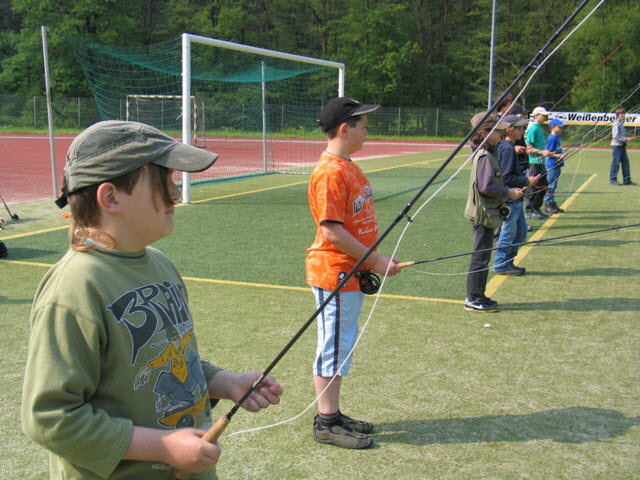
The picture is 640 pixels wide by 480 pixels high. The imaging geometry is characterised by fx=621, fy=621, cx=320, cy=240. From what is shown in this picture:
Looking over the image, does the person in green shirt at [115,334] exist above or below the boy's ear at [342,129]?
below

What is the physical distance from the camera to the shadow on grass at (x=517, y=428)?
3582mm

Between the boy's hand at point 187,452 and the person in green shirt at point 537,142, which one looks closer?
the boy's hand at point 187,452

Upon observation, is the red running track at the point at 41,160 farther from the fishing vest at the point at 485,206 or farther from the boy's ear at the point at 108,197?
the boy's ear at the point at 108,197

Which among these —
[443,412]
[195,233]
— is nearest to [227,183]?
[195,233]

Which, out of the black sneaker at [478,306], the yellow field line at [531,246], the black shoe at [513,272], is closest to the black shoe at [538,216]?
the yellow field line at [531,246]

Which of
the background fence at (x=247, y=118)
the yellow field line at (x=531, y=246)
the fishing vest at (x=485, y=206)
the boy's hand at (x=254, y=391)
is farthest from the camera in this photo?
the background fence at (x=247, y=118)

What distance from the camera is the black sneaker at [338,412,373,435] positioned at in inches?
141

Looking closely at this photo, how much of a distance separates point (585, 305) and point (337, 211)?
385 cm

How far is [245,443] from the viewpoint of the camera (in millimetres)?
3533

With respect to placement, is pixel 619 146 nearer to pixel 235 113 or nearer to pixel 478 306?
pixel 478 306

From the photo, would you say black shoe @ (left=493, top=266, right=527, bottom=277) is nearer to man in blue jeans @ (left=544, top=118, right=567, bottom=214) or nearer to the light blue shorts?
the light blue shorts

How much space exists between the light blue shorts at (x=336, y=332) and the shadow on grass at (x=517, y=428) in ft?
1.78

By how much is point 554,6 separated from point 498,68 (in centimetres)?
646

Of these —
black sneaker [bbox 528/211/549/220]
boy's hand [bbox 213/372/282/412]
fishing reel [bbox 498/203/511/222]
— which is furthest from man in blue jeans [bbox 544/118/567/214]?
boy's hand [bbox 213/372/282/412]
